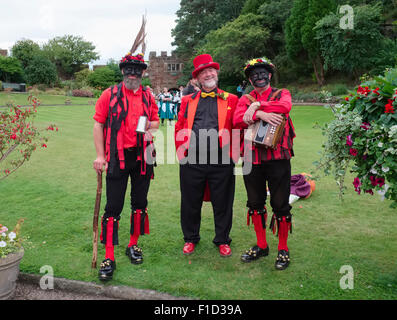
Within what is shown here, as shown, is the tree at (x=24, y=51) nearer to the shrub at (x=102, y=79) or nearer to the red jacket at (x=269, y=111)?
the shrub at (x=102, y=79)

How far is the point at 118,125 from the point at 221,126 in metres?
1.14

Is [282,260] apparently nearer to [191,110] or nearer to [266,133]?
[266,133]

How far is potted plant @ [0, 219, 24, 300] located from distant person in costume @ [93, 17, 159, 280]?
0.83 m

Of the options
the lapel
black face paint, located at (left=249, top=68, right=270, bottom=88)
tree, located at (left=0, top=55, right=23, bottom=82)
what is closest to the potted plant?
the lapel

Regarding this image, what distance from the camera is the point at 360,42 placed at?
24.5 meters

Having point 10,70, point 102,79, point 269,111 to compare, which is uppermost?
point 10,70

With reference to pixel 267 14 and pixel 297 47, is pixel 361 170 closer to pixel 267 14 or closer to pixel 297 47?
pixel 297 47

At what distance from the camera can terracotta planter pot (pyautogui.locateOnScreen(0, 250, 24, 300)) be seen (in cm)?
339

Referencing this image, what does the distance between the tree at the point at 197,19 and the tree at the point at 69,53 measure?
24075 mm

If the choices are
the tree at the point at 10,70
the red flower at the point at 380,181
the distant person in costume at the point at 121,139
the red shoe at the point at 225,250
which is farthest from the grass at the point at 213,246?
the tree at the point at 10,70

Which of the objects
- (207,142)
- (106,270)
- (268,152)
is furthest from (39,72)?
(268,152)

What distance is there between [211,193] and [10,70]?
4755 cm

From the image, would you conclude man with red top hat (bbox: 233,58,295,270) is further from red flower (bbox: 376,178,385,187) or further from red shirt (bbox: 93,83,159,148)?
red shirt (bbox: 93,83,159,148)

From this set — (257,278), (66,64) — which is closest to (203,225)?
(257,278)
